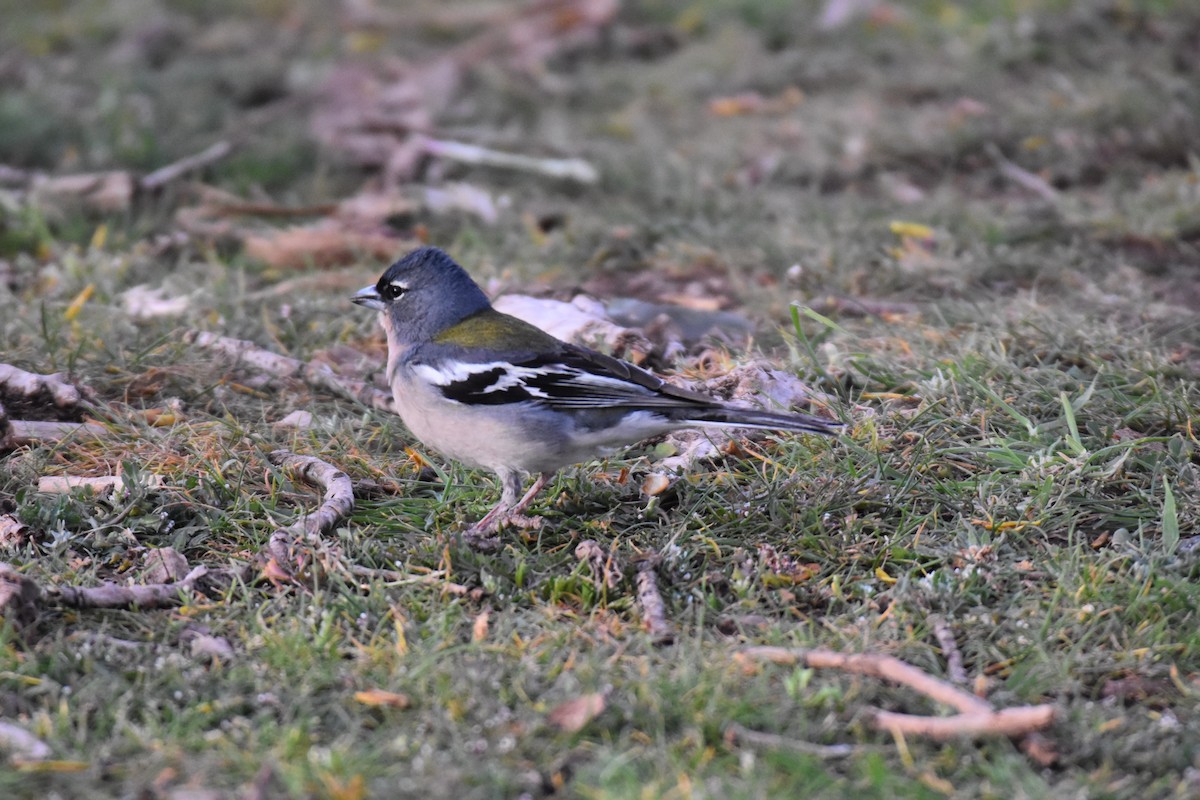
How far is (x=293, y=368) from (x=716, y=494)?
206 cm

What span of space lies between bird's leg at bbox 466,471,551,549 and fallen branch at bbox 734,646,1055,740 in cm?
111

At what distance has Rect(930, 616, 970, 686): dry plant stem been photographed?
3727mm

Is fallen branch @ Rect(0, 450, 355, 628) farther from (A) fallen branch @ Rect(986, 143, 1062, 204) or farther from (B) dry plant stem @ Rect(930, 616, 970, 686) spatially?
(A) fallen branch @ Rect(986, 143, 1062, 204)

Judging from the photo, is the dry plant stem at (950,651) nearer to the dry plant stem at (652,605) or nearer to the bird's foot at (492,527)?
the dry plant stem at (652,605)

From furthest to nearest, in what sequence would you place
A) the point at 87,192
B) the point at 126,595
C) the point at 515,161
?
the point at 515,161 < the point at 87,192 < the point at 126,595

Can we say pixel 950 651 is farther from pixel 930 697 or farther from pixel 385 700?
pixel 385 700

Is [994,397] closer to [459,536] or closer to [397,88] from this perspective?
[459,536]

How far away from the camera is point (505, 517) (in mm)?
4598

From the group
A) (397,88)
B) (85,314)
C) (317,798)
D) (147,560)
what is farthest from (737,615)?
(397,88)

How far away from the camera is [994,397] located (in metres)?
4.98

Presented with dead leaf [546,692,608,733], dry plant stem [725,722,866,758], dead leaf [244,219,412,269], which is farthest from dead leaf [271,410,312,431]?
dry plant stem [725,722,866,758]

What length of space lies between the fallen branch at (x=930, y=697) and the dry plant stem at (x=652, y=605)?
11.6 inches

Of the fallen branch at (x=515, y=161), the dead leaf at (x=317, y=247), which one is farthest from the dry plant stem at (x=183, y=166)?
the fallen branch at (x=515, y=161)

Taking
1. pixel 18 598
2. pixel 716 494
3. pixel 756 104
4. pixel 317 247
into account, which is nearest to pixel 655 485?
pixel 716 494
